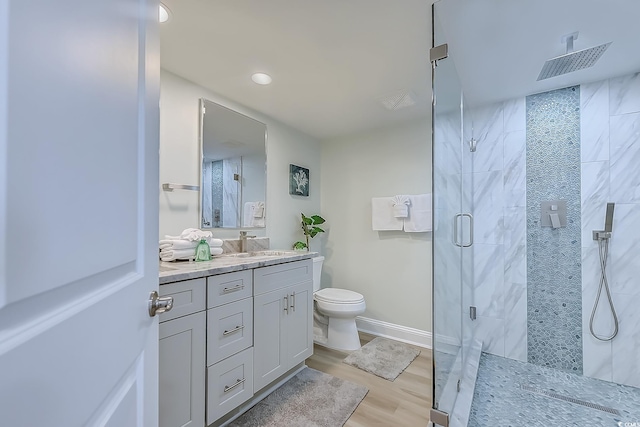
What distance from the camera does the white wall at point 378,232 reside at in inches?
102

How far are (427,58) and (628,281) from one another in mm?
2039

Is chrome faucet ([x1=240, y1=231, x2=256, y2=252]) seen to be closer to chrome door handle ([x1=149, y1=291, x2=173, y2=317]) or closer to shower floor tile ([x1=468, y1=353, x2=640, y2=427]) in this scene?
chrome door handle ([x1=149, y1=291, x2=173, y2=317])

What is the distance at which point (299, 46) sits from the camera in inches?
60.7

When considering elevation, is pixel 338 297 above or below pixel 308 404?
above

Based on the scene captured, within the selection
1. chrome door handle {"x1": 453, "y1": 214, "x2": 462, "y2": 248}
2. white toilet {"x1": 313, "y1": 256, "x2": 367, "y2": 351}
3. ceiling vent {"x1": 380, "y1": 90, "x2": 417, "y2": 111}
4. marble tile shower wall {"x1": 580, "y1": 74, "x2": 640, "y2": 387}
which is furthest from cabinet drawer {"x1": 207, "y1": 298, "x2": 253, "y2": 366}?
marble tile shower wall {"x1": 580, "y1": 74, "x2": 640, "y2": 387}

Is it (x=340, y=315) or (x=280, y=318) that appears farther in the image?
(x=340, y=315)

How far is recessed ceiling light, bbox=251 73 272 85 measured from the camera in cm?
183

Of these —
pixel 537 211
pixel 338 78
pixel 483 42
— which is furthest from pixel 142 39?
pixel 537 211

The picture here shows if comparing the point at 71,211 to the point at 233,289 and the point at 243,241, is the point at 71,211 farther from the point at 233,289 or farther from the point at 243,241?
the point at 243,241

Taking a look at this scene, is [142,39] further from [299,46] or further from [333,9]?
[299,46]

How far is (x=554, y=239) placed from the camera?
2.08 metres

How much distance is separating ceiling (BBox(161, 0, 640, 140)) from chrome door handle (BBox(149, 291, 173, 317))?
51.6 inches

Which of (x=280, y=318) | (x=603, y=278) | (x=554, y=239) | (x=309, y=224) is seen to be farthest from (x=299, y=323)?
(x=603, y=278)

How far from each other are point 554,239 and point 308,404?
85.3 inches
